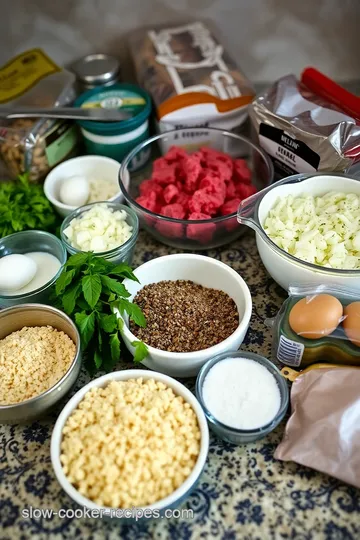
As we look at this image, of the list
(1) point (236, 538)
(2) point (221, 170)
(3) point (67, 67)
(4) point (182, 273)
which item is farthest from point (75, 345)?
(3) point (67, 67)

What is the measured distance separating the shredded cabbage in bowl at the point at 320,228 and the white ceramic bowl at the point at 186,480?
37cm

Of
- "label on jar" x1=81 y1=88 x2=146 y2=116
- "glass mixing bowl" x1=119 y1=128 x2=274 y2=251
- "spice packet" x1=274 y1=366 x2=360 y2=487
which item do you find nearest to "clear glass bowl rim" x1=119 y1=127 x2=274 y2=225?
"glass mixing bowl" x1=119 y1=128 x2=274 y2=251

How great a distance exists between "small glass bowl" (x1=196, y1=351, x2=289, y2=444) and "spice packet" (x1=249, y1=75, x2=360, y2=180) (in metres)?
0.51

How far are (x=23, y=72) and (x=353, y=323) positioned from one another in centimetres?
115

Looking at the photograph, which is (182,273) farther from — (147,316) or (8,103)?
(8,103)

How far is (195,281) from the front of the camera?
3.85ft

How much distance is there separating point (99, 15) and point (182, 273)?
87cm

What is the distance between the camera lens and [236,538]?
825 millimetres

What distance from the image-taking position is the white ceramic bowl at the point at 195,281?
3.17 ft

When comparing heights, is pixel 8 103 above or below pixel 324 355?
above

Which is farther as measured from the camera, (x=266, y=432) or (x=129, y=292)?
(x=129, y=292)

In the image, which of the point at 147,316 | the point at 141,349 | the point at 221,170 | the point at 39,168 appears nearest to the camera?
the point at 141,349

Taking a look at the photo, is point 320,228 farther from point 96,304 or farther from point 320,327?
point 96,304

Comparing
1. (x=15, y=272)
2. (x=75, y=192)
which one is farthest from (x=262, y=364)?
(x=75, y=192)
